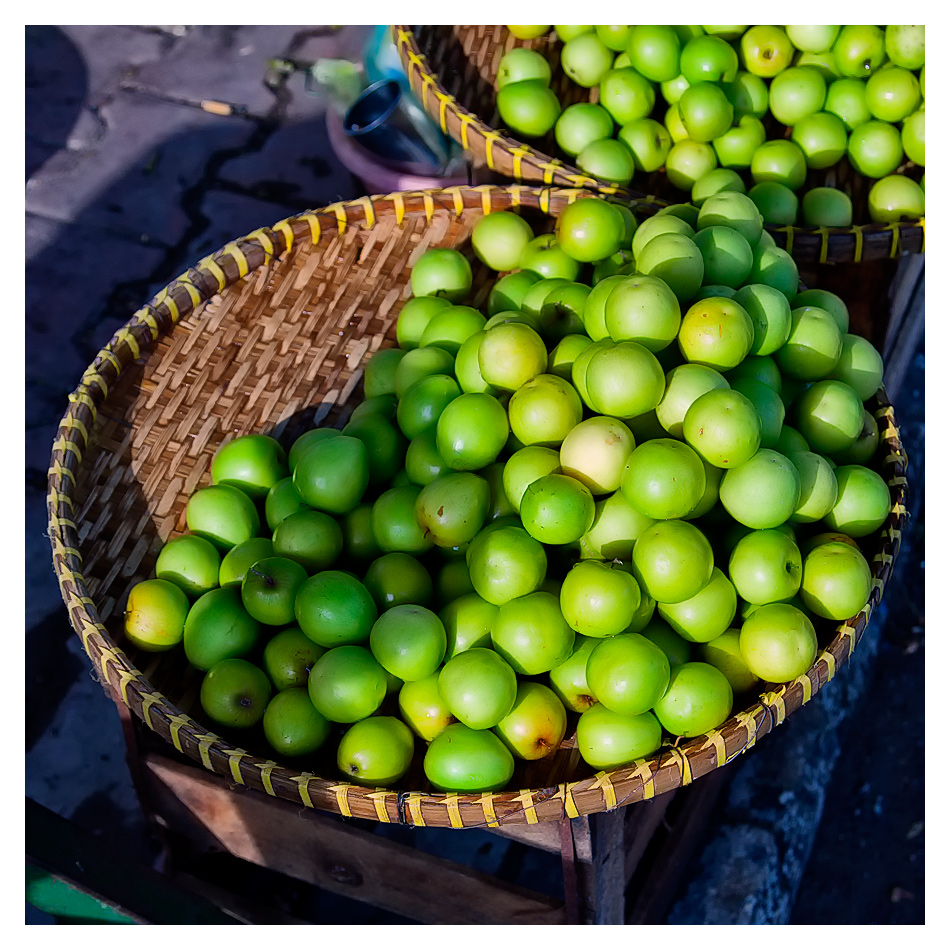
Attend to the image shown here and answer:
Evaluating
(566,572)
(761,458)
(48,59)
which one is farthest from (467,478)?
(48,59)

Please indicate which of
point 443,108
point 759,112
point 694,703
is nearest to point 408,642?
point 694,703

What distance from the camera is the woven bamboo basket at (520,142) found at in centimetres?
211

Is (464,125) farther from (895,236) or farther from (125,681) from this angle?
(125,681)

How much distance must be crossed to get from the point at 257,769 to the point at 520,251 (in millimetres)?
1260

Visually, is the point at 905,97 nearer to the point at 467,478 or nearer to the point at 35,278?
the point at 467,478

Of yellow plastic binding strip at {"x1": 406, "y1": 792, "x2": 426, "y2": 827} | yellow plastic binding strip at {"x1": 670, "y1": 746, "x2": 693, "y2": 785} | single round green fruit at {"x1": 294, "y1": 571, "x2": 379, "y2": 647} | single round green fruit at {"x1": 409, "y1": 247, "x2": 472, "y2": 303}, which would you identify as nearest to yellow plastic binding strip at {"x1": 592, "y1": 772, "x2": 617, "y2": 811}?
yellow plastic binding strip at {"x1": 670, "y1": 746, "x2": 693, "y2": 785}

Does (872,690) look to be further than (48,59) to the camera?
No

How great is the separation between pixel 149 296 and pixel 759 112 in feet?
6.74

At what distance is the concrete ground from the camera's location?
7.80 ft

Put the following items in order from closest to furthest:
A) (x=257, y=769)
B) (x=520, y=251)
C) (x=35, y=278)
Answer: (x=257, y=769), (x=520, y=251), (x=35, y=278)

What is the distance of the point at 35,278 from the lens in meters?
3.40

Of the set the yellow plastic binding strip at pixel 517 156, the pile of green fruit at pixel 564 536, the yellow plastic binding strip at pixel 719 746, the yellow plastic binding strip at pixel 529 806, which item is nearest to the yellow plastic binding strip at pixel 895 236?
the pile of green fruit at pixel 564 536

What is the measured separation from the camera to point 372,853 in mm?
1741

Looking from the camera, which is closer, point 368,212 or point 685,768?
point 685,768
